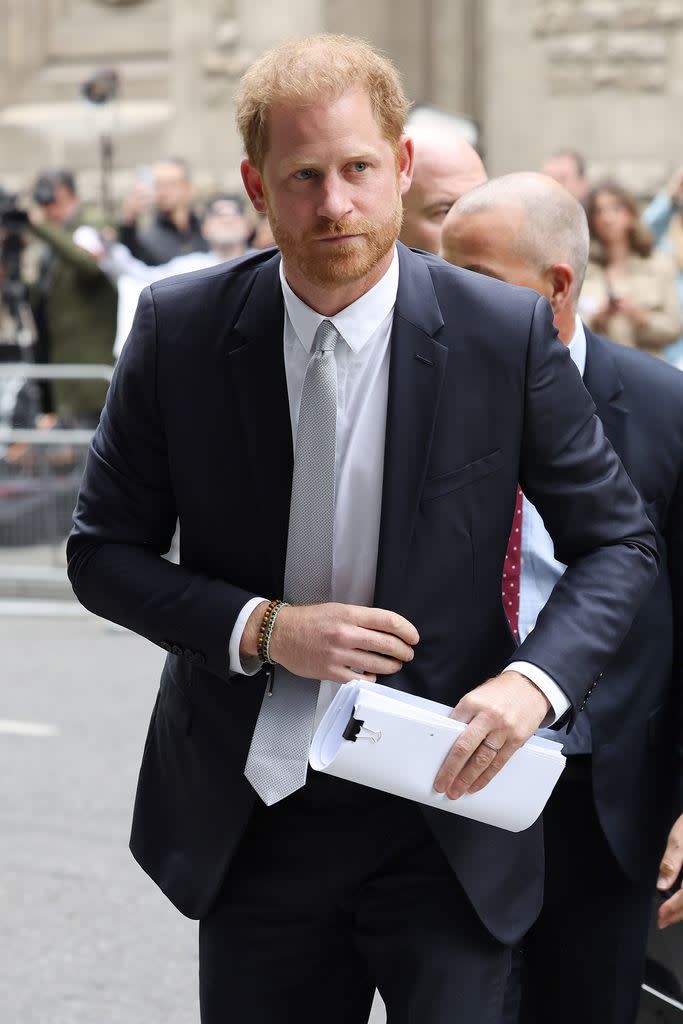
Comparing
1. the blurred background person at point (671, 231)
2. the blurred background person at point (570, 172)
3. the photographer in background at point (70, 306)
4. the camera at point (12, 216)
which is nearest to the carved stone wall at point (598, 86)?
the camera at point (12, 216)

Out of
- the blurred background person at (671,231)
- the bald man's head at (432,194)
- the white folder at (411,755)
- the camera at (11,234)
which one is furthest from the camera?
the camera at (11,234)

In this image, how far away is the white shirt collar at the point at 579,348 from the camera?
3148 mm

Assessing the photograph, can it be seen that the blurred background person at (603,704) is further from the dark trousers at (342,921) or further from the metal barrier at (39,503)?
the metal barrier at (39,503)

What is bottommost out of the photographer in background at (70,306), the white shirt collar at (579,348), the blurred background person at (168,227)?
the photographer in background at (70,306)

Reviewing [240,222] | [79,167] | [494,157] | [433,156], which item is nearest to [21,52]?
[79,167]

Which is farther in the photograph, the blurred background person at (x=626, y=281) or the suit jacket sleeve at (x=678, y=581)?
the blurred background person at (x=626, y=281)

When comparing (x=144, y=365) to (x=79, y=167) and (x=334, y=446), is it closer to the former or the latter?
(x=334, y=446)

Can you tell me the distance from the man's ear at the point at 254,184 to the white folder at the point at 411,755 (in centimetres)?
71

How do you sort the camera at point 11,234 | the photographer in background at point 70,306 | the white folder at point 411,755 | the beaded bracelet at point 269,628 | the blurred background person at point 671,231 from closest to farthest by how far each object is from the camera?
the white folder at point 411,755 < the beaded bracelet at point 269,628 < the blurred background person at point 671,231 < the photographer in background at point 70,306 < the camera at point 11,234

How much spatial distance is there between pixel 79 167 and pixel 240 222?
11.6m

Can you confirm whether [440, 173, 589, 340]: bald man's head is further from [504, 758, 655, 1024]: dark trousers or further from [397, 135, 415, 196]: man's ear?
[504, 758, 655, 1024]: dark trousers

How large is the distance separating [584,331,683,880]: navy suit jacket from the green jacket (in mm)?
8183

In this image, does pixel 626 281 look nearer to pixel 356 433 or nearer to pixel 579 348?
pixel 579 348

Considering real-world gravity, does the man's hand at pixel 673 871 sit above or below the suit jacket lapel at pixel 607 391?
below
